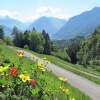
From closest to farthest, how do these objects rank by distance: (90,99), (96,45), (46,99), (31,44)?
(46,99), (90,99), (96,45), (31,44)

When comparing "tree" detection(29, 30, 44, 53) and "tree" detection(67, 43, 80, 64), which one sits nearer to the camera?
"tree" detection(29, 30, 44, 53)

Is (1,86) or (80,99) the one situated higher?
(1,86)

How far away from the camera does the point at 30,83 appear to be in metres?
5.63

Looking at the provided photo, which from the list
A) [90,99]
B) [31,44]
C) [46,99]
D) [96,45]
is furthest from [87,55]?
[46,99]

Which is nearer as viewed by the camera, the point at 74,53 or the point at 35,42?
the point at 35,42

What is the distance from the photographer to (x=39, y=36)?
412 ft

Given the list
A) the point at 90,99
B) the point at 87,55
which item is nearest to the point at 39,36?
the point at 87,55

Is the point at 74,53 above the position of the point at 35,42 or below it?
below

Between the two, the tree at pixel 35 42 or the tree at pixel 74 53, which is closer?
the tree at pixel 35 42

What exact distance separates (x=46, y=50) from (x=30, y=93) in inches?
4917

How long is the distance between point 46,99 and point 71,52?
5051 inches

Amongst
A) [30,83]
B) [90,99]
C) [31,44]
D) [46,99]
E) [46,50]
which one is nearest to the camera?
[30,83]

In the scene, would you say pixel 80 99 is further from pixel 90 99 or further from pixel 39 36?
pixel 39 36

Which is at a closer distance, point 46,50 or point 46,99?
point 46,99
